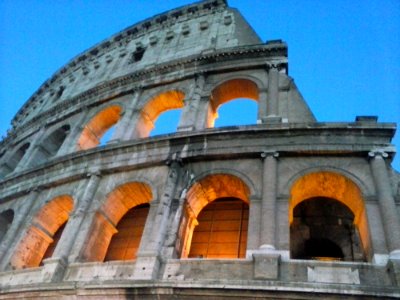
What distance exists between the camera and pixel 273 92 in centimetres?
1216

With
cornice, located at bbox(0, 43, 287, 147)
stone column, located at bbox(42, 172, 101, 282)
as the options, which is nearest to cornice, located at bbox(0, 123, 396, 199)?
stone column, located at bbox(42, 172, 101, 282)

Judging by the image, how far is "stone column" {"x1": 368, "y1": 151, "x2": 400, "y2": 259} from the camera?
26.0 ft

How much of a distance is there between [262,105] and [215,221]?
3684 mm

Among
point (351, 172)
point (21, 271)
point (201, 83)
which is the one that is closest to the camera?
point (351, 172)

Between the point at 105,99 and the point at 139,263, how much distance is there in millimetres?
8371

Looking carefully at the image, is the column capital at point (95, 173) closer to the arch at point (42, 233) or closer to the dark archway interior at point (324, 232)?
the arch at point (42, 233)

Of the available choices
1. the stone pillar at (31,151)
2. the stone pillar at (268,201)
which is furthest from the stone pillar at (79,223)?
the stone pillar at (31,151)

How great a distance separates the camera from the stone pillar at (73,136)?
1452 cm

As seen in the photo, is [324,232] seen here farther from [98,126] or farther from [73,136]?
[73,136]

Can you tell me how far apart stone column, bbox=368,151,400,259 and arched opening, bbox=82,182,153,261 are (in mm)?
5653

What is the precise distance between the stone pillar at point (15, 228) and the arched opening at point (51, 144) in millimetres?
3655

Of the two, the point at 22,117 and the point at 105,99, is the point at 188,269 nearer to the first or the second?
the point at 105,99

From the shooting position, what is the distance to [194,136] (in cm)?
1108

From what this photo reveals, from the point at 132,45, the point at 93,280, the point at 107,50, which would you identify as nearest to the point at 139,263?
the point at 93,280
